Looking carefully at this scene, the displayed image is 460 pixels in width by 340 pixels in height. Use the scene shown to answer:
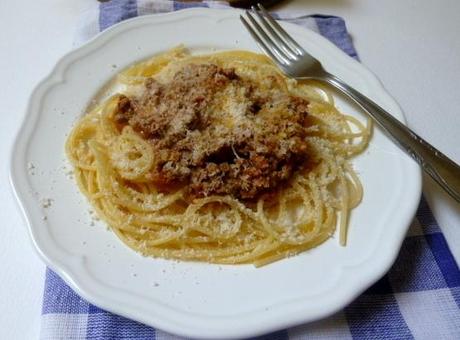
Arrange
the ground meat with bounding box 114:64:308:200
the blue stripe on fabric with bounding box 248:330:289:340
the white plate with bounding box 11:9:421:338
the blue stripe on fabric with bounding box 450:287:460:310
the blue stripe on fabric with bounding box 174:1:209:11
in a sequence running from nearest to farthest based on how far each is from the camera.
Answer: the white plate with bounding box 11:9:421:338 < the blue stripe on fabric with bounding box 248:330:289:340 < the blue stripe on fabric with bounding box 450:287:460:310 < the ground meat with bounding box 114:64:308:200 < the blue stripe on fabric with bounding box 174:1:209:11

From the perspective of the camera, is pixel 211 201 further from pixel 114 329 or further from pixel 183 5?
pixel 183 5

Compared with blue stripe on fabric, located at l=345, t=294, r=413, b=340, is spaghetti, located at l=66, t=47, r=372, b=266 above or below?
above

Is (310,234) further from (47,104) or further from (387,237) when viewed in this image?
(47,104)

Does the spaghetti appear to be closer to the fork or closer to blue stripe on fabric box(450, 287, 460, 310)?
the fork

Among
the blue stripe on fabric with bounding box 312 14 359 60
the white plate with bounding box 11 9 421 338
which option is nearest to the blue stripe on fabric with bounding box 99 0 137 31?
the white plate with bounding box 11 9 421 338

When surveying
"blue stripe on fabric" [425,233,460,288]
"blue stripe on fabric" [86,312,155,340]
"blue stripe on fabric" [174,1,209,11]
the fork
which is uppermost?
"blue stripe on fabric" [174,1,209,11]
